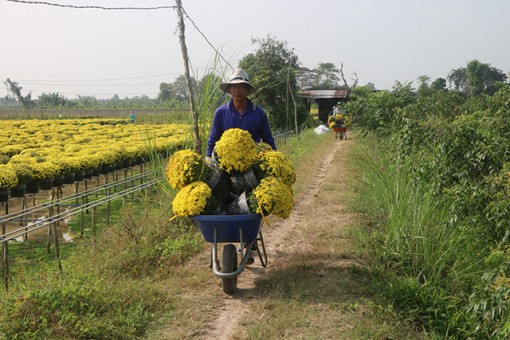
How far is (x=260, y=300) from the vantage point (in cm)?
381

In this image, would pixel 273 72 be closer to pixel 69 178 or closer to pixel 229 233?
pixel 69 178

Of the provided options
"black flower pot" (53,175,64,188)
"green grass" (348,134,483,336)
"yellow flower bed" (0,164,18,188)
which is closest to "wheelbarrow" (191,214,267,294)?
"green grass" (348,134,483,336)

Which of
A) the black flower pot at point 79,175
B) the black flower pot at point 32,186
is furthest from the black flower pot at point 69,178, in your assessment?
the black flower pot at point 32,186

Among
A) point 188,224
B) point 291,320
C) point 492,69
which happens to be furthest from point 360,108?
point 492,69

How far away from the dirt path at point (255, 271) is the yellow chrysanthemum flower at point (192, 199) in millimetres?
822

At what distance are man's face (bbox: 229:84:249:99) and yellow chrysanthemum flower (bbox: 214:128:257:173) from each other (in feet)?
1.91

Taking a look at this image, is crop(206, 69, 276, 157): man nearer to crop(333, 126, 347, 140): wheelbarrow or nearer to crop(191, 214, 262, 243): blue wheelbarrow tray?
crop(191, 214, 262, 243): blue wheelbarrow tray

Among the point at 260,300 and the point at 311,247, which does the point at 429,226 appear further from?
the point at 260,300

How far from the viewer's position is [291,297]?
381 cm

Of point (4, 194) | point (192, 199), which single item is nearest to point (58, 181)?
point (4, 194)

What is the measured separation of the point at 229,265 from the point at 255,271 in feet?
2.56

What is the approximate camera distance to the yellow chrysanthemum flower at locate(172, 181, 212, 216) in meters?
3.67

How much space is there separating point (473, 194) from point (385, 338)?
47.0 inches

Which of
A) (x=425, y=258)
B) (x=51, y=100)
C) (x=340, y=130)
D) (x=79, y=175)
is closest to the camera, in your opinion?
(x=425, y=258)
